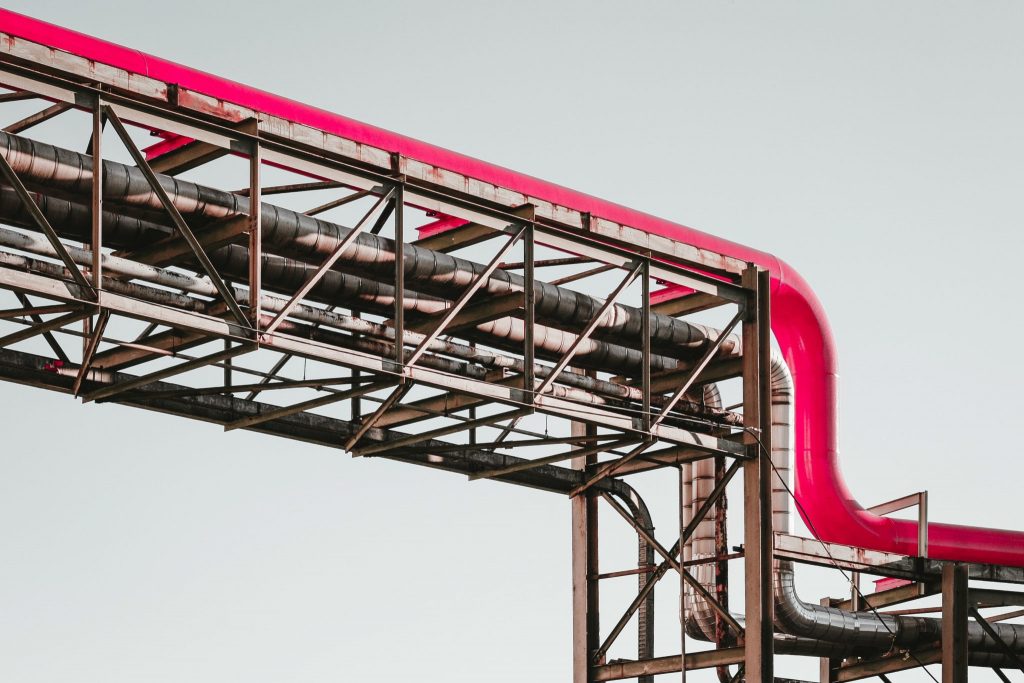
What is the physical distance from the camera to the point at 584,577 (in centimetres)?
2178

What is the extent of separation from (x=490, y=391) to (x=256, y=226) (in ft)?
10.8

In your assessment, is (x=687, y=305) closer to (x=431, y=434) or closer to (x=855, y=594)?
(x=431, y=434)

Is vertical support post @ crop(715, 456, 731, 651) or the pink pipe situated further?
vertical support post @ crop(715, 456, 731, 651)

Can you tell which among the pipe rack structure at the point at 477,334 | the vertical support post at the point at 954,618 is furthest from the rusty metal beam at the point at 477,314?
the vertical support post at the point at 954,618

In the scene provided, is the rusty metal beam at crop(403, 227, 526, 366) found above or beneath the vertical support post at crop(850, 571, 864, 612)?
above

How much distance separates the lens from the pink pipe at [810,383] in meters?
18.7

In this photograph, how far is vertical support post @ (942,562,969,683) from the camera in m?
23.0

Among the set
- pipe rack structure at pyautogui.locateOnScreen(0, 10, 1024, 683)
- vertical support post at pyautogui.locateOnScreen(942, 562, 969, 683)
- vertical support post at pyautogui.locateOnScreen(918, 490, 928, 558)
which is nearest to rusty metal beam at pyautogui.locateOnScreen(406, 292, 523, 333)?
pipe rack structure at pyautogui.locateOnScreen(0, 10, 1024, 683)

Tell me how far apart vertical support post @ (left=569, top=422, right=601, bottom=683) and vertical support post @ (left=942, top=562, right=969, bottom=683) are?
5069 mm

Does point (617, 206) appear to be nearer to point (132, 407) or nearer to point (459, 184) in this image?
point (459, 184)

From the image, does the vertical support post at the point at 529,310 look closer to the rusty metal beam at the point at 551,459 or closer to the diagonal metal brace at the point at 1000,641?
the rusty metal beam at the point at 551,459

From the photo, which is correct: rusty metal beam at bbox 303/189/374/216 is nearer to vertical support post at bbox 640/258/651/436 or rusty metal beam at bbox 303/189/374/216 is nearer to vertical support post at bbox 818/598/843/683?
vertical support post at bbox 640/258/651/436

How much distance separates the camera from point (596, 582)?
21.8 m

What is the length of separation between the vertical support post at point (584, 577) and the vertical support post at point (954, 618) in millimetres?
5069
